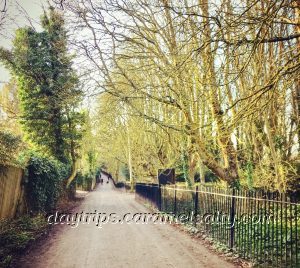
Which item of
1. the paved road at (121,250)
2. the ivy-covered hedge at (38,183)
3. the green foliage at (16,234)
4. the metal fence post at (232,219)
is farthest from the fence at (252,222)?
the ivy-covered hedge at (38,183)

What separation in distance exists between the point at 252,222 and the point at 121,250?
329cm

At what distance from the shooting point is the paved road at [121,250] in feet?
21.5

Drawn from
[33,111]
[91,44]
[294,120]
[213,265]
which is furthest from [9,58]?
[213,265]

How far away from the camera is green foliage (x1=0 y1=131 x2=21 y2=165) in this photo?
29.6 feet

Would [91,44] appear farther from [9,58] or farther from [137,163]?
[137,163]

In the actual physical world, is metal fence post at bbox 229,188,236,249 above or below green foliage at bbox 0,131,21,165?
below

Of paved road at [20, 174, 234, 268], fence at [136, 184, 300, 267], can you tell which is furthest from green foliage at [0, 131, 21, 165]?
fence at [136, 184, 300, 267]

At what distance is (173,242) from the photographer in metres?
8.67

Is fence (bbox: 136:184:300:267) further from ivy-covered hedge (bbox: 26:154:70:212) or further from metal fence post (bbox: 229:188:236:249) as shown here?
ivy-covered hedge (bbox: 26:154:70:212)

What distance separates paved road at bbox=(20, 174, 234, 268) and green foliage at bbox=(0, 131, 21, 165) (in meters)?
2.73

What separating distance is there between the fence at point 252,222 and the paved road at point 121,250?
69 cm

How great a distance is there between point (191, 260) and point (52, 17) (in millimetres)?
20165

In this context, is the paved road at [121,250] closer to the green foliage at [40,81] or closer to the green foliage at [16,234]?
the green foliage at [16,234]

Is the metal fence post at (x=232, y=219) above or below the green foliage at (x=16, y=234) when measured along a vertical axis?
above
